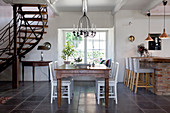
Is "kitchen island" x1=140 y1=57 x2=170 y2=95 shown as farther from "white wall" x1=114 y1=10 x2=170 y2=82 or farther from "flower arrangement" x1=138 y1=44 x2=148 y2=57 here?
"white wall" x1=114 y1=10 x2=170 y2=82

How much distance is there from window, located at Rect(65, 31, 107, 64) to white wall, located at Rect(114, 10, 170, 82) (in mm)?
1220

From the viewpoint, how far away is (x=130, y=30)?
23.3 ft

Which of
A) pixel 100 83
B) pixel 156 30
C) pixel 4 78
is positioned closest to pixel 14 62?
pixel 4 78

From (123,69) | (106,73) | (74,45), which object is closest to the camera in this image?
(106,73)

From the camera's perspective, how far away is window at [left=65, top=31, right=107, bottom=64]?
8.15 metres

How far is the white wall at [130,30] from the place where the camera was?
7074 millimetres

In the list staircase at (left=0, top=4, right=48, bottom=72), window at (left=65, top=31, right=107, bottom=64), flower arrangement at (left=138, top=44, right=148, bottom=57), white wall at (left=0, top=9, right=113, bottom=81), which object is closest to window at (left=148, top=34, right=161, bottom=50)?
flower arrangement at (left=138, top=44, right=148, bottom=57)

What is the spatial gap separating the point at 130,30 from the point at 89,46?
81.7 inches

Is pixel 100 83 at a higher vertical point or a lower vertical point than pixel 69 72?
lower

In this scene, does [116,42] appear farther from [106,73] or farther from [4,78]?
[4,78]

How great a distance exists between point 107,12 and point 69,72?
4.52m

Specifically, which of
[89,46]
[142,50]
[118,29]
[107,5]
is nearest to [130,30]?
[118,29]

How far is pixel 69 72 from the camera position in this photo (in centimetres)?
378

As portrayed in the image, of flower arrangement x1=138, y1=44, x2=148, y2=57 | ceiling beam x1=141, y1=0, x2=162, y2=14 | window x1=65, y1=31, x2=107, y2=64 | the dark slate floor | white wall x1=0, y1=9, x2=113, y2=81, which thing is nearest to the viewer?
the dark slate floor
